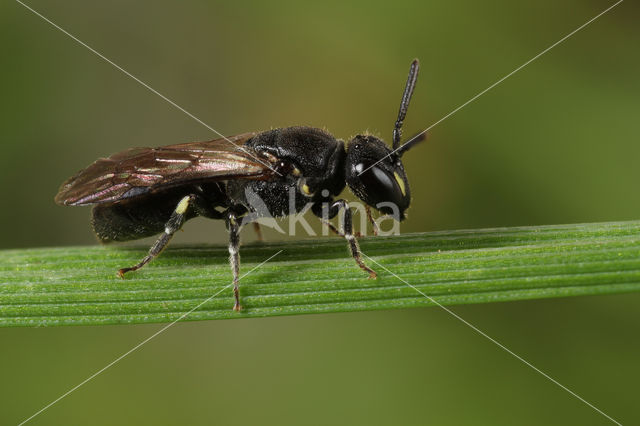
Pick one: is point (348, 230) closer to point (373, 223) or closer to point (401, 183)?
point (401, 183)

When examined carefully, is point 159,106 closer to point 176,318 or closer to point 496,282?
point 176,318

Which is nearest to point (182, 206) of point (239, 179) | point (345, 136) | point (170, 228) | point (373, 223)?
point (170, 228)

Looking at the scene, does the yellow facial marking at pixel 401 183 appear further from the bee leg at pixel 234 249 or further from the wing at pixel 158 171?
the bee leg at pixel 234 249

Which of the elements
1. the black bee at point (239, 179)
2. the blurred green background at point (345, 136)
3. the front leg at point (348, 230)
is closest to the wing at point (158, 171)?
the black bee at point (239, 179)

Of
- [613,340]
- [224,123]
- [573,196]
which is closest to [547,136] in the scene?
[573,196]

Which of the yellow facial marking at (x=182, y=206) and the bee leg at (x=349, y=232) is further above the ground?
the yellow facial marking at (x=182, y=206)

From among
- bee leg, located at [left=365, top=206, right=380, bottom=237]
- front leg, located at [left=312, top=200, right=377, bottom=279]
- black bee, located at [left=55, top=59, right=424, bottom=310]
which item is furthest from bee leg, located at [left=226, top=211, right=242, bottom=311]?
bee leg, located at [left=365, top=206, right=380, bottom=237]
